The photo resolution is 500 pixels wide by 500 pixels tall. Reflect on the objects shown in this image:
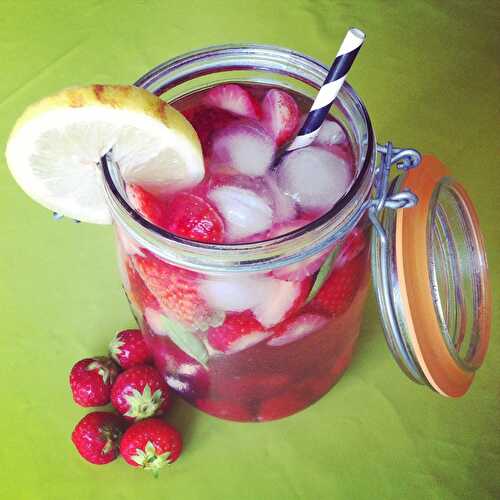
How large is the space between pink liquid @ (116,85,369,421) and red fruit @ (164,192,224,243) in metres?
0.01

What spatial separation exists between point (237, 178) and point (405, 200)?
178mm

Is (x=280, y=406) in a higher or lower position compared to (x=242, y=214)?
lower

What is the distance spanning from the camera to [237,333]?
714mm

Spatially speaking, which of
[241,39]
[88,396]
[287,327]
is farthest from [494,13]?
[88,396]

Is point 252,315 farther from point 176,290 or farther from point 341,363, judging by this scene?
point 341,363

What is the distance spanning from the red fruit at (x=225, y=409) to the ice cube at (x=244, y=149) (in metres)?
0.31

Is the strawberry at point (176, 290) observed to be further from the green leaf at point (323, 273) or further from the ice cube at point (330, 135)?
the ice cube at point (330, 135)

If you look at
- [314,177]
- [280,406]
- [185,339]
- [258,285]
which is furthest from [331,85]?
[280,406]

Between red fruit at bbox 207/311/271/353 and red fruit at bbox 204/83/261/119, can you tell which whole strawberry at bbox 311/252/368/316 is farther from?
red fruit at bbox 204/83/261/119

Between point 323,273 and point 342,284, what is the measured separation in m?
0.05

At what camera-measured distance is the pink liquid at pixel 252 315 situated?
0.69 m

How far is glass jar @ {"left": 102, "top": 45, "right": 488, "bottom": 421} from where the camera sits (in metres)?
0.65

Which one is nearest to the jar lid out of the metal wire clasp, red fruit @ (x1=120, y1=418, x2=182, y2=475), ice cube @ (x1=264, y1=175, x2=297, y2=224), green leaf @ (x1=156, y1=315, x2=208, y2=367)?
the metal wire clasp

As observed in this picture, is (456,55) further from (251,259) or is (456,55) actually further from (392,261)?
(251,259)
